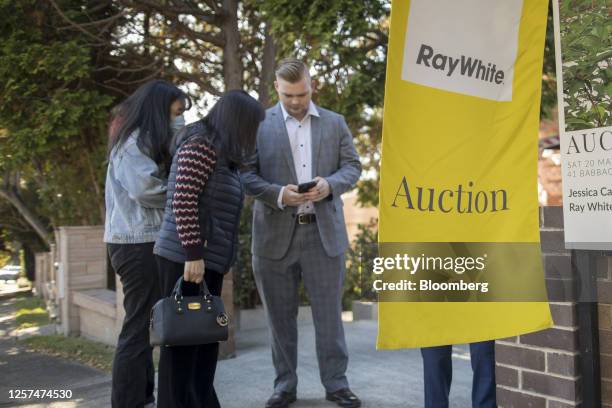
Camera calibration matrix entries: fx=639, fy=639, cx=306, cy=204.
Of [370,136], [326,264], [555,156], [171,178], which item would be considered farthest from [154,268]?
[555,156]

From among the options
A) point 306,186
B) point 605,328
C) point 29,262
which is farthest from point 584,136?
point 29,262

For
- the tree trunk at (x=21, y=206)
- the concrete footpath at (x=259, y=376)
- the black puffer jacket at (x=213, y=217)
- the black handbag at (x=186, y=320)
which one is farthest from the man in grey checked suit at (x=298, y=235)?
the tree trunk at (x=21, y=206)

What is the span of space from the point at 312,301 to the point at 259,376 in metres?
0.95

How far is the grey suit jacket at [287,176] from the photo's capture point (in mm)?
3785

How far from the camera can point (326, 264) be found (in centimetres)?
385

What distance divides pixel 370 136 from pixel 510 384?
22.4ft

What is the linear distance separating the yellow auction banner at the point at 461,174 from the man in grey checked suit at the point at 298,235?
1.78 m

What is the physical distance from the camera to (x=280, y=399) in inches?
147

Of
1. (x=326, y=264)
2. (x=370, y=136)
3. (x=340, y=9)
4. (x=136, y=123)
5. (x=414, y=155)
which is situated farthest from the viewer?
(x=370, y=136)

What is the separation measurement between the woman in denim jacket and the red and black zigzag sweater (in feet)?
1.36

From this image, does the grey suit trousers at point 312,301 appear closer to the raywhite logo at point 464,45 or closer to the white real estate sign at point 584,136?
the white real estate sign at point 584,136

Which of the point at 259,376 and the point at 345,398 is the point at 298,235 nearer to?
the point at 345,398

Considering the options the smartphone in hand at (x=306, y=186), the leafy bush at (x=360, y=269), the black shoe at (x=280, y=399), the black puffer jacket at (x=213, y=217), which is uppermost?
the smartphone in hand at (x=306, y=186)

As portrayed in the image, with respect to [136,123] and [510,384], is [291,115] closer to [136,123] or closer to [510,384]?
[136,123]
